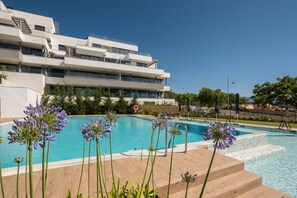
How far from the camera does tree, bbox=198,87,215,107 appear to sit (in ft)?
152

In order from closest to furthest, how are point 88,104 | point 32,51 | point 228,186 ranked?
point 228,186 → point 88,104 → point 32,51

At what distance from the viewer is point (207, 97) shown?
47094mm

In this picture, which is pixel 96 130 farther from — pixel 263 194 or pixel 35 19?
pixel 35 19

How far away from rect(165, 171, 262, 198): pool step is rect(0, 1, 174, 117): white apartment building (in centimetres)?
1941

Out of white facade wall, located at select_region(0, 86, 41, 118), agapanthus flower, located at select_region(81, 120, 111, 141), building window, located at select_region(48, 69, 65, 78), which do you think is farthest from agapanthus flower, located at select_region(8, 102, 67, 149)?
building window, located at select_region(48, 69, 65, 78)

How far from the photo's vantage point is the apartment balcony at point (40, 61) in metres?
22.8

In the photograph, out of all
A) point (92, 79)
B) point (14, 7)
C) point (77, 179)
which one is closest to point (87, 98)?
point (92, 79)

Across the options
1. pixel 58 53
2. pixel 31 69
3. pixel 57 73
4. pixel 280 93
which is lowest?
pixel 280 93

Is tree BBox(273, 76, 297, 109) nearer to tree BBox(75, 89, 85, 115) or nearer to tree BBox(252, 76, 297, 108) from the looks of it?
tree BBox(252, 76, 297, 108)

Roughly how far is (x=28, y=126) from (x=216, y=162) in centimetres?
461

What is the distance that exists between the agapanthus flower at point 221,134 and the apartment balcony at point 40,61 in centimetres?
2807

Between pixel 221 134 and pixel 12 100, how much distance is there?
2093cm

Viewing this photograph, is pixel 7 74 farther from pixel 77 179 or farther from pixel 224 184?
pixel 224 184

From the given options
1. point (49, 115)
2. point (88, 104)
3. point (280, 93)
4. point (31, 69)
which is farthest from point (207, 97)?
point (49, 115)
